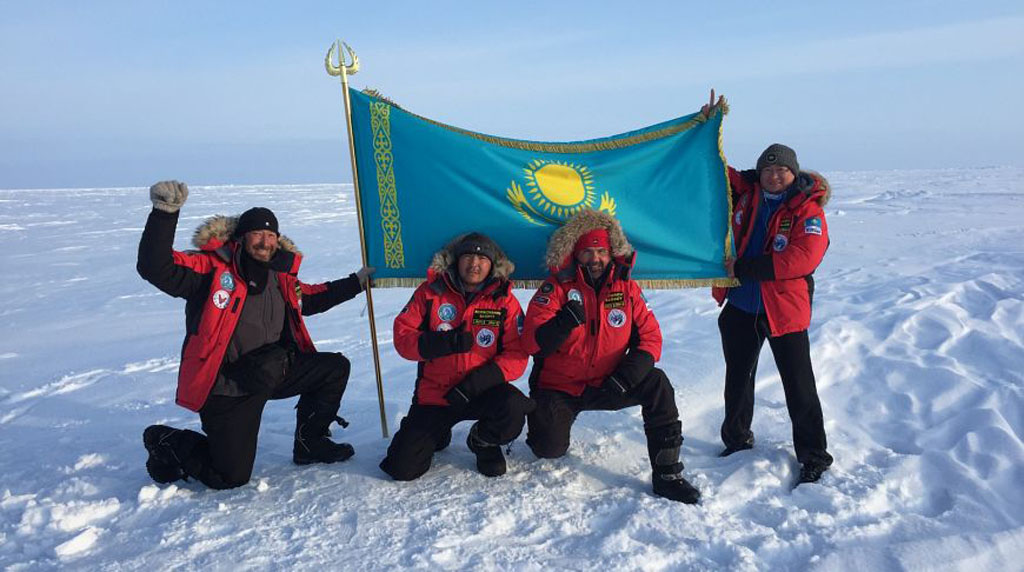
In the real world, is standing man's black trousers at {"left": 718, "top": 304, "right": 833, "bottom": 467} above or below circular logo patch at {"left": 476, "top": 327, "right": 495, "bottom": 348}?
below

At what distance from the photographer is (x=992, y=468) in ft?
11.8

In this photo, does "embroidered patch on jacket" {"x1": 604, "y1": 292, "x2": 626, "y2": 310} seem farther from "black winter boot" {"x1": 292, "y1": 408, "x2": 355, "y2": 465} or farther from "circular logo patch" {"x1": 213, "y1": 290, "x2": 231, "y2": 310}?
"circular logo patch" {"x1": 213, "y1": 290, "x2": 231, "y2": 310}

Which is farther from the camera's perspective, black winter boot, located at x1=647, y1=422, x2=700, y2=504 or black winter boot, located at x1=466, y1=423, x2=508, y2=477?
black winter boot, located at x1=466, y1=423, x2=508, y2=477

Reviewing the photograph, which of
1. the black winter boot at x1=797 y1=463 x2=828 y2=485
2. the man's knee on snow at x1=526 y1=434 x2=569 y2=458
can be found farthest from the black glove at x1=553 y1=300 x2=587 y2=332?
the black winter boot at x1=797 y1=463 x2=828 y2=485

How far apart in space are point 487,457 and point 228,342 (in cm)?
162

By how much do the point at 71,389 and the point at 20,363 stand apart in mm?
1507

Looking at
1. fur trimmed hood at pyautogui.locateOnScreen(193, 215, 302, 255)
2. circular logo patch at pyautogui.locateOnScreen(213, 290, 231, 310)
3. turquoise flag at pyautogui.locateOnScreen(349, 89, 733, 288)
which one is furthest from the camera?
turquoise flag at pyautogui.locateOnScreen(349, 89, 733, 288)

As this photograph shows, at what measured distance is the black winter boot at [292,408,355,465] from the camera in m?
4.09

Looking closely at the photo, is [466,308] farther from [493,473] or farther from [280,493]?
[280,493]

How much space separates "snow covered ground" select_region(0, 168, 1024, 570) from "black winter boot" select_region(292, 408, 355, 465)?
0.11m

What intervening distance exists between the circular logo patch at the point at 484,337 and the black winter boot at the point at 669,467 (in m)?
1.06

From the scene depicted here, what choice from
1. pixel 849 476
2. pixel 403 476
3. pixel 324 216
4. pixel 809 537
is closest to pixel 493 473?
pixel 403 476

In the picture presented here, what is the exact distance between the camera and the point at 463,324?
3906mm

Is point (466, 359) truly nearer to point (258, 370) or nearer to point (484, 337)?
point (484, 337)
